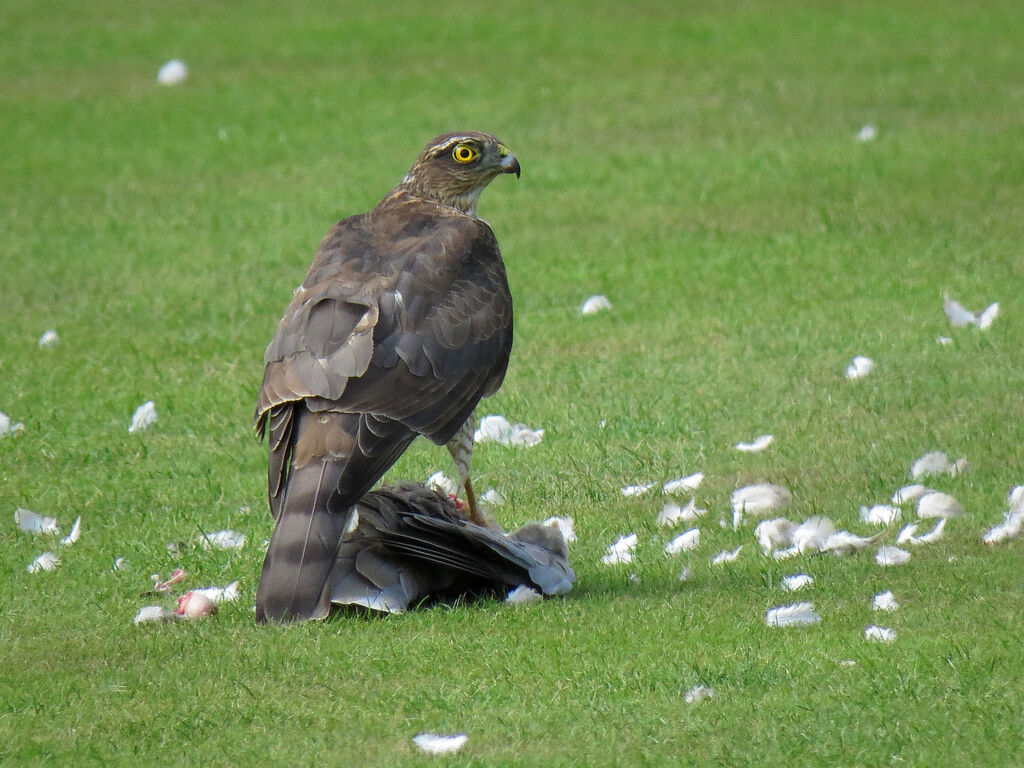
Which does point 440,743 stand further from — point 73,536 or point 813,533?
point 73,536

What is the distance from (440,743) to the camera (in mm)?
4449

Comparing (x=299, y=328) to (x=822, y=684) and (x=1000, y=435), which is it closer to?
(x=822, y=684)

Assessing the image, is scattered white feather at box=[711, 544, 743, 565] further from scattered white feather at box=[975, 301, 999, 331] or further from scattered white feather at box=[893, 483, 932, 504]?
scattered white feather at box=[975, 301, 999, 331]

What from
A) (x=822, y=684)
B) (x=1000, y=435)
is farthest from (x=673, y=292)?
(x=822, y=684)

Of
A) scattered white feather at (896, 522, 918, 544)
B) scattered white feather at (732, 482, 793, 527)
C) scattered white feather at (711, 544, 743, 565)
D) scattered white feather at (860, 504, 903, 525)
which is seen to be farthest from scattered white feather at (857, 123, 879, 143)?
scattered white feather at (711, 544, 743, 565)

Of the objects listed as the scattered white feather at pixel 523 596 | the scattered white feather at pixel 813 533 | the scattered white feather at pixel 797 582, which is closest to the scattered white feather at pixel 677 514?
the scattered white feather at pixel 813 533

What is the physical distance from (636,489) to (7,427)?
3352 millimetres

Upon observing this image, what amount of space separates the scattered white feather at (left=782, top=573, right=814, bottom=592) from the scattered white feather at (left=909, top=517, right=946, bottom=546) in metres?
0.58

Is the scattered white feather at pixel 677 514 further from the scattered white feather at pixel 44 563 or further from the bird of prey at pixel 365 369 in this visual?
the scattered white feather at pixel 44 563

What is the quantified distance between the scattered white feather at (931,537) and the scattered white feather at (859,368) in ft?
7.41

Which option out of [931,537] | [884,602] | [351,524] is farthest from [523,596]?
[931,537]

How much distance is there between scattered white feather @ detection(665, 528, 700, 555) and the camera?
625 cm

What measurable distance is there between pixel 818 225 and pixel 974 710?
7605mm

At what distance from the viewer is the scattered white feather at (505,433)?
25.6 feet
